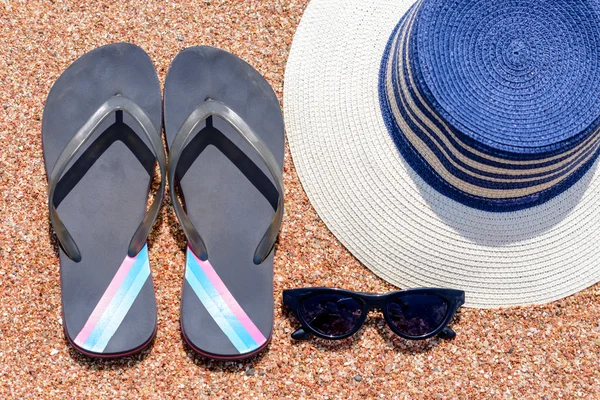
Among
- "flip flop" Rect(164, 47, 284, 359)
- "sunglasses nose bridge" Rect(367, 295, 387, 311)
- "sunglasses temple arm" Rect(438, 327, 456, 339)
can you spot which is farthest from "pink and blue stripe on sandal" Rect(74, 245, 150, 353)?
"sunglasses temple arm" Rect(438, 327, 456, 339)

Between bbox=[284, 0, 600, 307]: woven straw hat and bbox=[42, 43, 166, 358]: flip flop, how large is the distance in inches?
25.1

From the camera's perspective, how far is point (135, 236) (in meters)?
2.52

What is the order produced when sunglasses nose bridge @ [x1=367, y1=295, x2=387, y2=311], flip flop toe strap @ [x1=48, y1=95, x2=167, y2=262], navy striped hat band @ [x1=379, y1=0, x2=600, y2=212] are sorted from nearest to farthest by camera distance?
navy striped hat band @ [x1=379, y1=0, x2=600, y2=212]
flip flop toe strap @ [x1=48, y1=95, x2=167, y2=262]
sunglasses nose bridge @ [x1=367, y1=295, x2=387, y2=311]

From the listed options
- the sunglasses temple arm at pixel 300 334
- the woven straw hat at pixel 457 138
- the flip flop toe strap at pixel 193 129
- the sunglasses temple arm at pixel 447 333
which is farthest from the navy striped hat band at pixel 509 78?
the sunglasses temple arm at pixel 300 334

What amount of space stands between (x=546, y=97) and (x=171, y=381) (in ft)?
5.80

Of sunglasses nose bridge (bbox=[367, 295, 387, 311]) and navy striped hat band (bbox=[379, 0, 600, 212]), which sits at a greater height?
navy striped hat band (bbox=[379, 0, 600, 212])

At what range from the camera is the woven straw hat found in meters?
2.14

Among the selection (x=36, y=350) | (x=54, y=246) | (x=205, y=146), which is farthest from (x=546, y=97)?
(x=36, y=350)

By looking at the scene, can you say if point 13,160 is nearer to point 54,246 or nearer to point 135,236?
point 54,246

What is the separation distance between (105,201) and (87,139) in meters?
0.28

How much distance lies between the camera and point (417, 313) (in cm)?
253

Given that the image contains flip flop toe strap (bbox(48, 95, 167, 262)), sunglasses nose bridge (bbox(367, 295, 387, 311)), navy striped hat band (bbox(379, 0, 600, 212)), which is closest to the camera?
navy striped hat band (bbox(379, 0, 600, 212))

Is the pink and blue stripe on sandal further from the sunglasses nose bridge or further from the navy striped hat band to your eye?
the navy striped hat band

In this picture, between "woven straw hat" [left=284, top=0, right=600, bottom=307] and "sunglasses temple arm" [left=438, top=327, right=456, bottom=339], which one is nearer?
"woven straw hat" [left=284, top=0, right=600, bottom=307]
